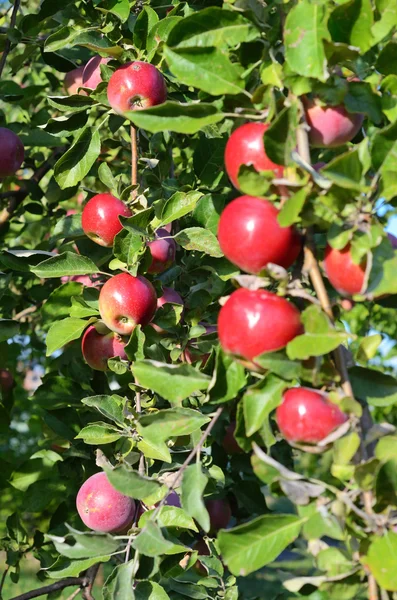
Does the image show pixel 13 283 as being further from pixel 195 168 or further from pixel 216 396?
pixel 216 396

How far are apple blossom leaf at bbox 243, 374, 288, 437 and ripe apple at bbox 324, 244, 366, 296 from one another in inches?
5.9

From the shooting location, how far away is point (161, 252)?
1527 mm

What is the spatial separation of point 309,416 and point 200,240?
23.7 inches

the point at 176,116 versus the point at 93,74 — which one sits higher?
the point at 176,116

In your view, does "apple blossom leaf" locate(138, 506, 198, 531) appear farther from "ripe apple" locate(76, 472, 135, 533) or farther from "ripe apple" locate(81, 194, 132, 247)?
"ripe apple" locate(81, 194, 132, 247)

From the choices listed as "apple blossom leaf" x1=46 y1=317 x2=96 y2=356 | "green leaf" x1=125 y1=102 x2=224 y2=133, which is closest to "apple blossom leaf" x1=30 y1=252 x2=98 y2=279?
"apple blossom leaf" x1=46 y1=317 x2=96 y2=356

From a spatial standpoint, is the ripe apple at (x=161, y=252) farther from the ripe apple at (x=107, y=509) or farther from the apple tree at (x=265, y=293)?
the ripe apple at (x=107, y=509)

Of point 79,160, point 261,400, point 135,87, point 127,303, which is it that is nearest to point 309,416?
point 261,400

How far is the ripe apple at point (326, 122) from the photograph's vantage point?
3.28ft

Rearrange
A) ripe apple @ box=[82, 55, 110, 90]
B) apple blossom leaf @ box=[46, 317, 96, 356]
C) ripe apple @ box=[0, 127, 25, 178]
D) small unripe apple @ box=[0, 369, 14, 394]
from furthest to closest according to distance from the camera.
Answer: small unripe apple @ box=[0, 369, 14, 394]
ripe apple @ box=[0, 127, 25, 178]
ripe apple @ box=[82, 55, 110, 90]
apple blossom leaf @ box=[46, 317, 96, 356]

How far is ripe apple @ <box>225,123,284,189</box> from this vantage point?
97 centimetres

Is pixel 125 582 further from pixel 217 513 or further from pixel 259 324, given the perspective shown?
pixel 217 513

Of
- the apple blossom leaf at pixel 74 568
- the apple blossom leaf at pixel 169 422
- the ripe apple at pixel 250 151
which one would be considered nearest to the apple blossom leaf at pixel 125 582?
the apple blossom leaf at pixel 74 568

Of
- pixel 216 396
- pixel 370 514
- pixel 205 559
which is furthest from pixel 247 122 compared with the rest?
pixel 205 559
